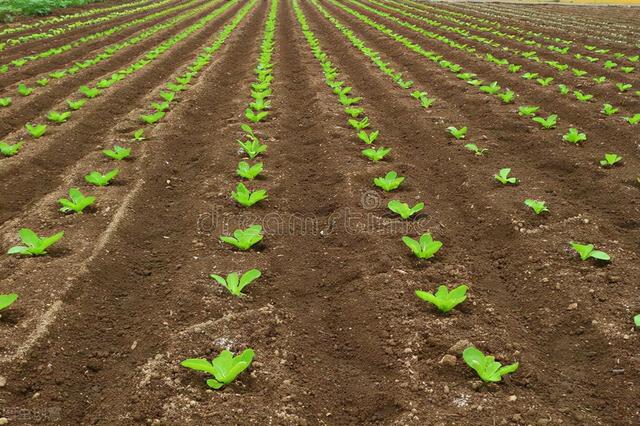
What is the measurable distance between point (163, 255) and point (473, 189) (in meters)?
2.92

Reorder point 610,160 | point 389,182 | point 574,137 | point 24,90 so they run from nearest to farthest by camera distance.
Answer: point 389,182
point 610,160
point 574,137
point 24,90

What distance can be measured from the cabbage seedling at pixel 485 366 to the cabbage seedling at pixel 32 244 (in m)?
2.87

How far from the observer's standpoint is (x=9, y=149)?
515 cm

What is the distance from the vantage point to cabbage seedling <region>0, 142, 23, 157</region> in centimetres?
514

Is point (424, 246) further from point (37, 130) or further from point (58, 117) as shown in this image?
point (58, 117)

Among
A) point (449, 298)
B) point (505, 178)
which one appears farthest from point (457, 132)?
point (449, 298)

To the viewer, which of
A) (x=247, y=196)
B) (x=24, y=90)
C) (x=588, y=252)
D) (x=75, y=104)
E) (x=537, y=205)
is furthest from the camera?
(x=24, y=90)

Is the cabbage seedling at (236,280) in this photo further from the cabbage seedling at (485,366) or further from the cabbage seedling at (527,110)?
the cabbage seedling at (527,110)

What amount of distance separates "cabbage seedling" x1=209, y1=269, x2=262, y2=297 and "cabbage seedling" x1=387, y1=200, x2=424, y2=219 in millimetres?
1480

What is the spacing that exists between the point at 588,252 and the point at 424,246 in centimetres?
115

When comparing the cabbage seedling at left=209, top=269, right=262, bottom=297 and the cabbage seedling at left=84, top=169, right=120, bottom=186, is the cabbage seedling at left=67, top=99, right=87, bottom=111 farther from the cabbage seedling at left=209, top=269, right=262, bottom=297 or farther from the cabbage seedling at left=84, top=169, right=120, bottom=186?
the cabbage seedling at left=209, top=269, right=262, bottom=297

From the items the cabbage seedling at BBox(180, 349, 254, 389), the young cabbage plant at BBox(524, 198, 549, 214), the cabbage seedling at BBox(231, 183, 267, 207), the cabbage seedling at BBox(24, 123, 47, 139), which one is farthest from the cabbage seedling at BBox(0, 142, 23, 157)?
the young cabbage plant at BBox(524, 198, 549, 214)

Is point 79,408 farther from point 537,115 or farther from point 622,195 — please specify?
point 537,115

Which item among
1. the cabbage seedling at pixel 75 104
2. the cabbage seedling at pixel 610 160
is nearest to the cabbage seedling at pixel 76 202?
the cabbage seedling at pixel 75 104
